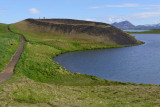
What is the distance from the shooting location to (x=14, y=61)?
50.4 meters

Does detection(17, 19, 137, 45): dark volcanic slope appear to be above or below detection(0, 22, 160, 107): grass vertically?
above

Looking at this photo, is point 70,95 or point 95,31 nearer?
point 70,95

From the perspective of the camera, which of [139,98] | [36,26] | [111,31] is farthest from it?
[36,26]

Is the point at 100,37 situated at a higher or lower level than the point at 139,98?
higher

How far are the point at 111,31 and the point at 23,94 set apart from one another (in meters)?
109

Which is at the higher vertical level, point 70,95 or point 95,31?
point 95,31

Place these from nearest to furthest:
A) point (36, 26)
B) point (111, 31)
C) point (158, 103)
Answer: point (158, 103) → point (111, 31) → point (36, 26)

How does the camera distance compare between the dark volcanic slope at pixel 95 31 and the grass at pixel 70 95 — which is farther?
the dark volcanic slope at pixel 95 31

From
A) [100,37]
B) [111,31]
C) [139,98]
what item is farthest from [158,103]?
[111,31]

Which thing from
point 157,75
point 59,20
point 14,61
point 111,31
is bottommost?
point 157,75

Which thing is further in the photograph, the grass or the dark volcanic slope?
the dark volcanic slope

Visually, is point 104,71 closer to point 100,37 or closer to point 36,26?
point 100,37

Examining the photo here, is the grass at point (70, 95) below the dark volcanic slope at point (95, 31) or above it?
below

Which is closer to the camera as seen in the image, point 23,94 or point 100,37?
point 23,94
